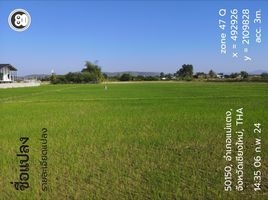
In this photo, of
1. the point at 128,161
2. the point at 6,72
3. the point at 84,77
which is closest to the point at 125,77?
the point at 84,77

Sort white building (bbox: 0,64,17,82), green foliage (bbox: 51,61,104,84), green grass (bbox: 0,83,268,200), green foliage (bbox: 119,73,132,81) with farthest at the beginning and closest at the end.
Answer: green foliage (bbox: 119,73,132,81)
green foliage (bbox: 51,61,104,84)
white building (bbox: 0,64,17,82)
green grass (bbox: 0,83,268,200)

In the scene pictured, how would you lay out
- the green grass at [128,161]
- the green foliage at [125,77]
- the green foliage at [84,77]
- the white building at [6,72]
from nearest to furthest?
the green grass at [128,161], the white building at [6,72], the green foliage at [84,77], the green foliage at [125,77]

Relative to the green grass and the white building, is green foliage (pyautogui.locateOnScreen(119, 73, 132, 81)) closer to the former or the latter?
the white building

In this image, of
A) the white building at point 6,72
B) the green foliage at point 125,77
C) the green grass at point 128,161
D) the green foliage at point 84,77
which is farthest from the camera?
the green foliage at point 125,77

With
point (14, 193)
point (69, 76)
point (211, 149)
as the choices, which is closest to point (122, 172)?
point (14, 193)

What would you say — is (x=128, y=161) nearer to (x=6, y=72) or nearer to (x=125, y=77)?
(x=6, y=72)

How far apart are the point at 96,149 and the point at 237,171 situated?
10.6 feet

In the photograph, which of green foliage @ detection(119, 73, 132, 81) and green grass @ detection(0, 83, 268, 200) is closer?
green grass @ detection(0, 83, 268, 200)

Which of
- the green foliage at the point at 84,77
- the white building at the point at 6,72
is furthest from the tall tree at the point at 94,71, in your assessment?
the white building at the point at 6,72

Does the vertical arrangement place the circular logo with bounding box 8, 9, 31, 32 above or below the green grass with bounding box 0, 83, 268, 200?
above

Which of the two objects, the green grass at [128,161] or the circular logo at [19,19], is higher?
the circular logo at [19,19]

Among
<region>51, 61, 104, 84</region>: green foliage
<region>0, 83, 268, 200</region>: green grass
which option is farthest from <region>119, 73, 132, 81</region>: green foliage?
<region>0, 83, 268, 200</region>: green grass

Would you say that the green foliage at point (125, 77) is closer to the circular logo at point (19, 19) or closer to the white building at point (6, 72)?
the white building at point (6, 72)

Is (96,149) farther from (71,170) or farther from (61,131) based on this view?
(61,131)
